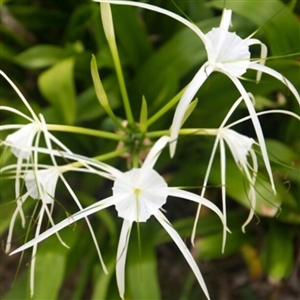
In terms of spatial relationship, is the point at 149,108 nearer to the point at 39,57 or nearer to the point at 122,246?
the point at 39,57

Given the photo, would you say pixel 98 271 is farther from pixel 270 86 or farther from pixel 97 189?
pixel 270 86

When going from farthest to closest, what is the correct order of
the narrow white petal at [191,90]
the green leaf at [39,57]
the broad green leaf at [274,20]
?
the green leaf at [39,57] → the broad green leaf at [274,20] → the narrow white petal at [191,90]

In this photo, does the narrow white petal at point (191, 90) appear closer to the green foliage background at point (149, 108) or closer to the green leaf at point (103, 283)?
the green foliage background at point (149, 108)

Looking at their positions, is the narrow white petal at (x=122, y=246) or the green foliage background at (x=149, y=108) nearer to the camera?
the narrow white petal at (x=122, y=246)

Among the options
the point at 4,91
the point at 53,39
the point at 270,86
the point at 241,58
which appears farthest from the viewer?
the point at 53,39

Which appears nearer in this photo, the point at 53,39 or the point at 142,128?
the point at 142,128

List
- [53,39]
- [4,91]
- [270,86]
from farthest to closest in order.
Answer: [53,39], [4,91], [270,86]

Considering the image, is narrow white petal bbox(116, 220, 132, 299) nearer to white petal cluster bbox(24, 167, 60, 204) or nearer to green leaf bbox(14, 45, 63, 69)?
white petal cluster bbox(24, 167, 60, 204)

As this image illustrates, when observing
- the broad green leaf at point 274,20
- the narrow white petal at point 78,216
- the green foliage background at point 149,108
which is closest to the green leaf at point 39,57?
the green foliage background at point 149,108

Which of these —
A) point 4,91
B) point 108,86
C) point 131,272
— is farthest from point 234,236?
point 4,91
